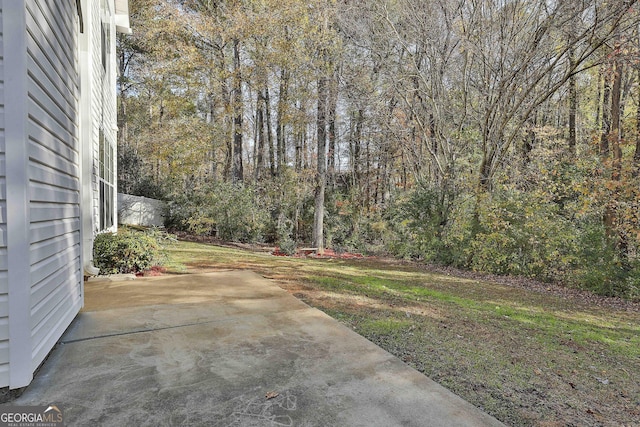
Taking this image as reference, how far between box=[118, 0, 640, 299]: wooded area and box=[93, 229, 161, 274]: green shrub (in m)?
6.24

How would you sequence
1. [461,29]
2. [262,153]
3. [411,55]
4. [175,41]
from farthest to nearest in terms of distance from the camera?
[262,153] < [175,41] < [411,55] < [461,29]

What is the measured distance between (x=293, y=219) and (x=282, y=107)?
4.51m

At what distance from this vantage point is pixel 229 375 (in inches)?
87.8

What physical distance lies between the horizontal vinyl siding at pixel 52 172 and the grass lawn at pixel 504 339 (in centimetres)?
235

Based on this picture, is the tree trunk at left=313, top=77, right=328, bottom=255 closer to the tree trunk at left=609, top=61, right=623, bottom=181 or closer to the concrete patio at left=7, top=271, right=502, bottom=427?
the tree trunk at left=609, top=61, right=623, bottom=181

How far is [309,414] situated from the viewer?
1.84m

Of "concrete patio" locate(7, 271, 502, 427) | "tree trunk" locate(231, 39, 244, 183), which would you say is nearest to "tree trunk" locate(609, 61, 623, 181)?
"concrete patio" locate(7, 271, 502, 427)

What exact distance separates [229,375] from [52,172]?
1.84 m

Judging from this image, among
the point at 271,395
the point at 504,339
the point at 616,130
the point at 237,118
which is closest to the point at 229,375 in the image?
the point at 271,395

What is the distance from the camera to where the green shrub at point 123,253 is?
16.6 feet

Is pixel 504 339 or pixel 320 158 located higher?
pixel 320 158

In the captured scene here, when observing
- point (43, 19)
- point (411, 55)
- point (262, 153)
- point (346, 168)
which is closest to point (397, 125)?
point (411, 55)

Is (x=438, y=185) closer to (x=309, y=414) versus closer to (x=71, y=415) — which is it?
(x=309, y=414)

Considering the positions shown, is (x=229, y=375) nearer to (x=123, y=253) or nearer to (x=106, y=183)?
(x=123, y=253)
